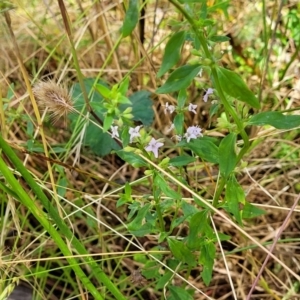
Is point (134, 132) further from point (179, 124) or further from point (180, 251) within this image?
point (180, 251)

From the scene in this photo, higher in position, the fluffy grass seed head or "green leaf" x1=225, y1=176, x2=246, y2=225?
the fluffy grass seed head

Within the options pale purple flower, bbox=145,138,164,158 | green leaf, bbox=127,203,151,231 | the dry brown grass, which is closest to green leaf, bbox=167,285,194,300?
the dry brown grass

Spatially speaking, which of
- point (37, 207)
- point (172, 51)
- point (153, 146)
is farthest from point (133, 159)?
point (172, 51)

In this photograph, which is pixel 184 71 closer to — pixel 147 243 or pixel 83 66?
pixel 147 243

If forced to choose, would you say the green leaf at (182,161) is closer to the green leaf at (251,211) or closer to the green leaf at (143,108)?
the green leaf at (251,211)

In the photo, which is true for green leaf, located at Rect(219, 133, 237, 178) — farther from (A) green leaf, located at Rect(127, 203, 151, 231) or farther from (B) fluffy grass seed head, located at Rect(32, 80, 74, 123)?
(B) fluffy grass seed head, located at Rect(32, 80, 74, 123)
